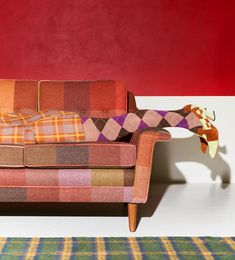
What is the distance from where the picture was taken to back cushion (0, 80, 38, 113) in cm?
332

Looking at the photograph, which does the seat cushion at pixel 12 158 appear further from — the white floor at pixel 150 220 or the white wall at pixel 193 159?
the white wall at pixel 193 159

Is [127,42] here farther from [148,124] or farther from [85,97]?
[148,124]

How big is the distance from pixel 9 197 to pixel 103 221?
0.55 m

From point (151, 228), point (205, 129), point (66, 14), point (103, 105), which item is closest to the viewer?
point (151, 228)

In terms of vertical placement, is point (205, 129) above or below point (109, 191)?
above

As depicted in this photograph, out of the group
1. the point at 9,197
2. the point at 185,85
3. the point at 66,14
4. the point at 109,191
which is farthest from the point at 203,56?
the point at 9,197

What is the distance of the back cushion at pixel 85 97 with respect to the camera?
3.32m

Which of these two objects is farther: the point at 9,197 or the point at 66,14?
the point at 66,14

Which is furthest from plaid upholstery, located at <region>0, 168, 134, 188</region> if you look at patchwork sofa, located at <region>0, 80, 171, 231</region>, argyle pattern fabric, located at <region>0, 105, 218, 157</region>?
argyle pattern fabric, located at <region>0, 105, 218, 157</region>

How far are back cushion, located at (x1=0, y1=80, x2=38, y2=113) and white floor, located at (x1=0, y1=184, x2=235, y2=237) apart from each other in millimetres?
709

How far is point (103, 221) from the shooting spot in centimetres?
275

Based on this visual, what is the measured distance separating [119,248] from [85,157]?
1.92ft

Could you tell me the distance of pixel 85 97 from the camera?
333 cm

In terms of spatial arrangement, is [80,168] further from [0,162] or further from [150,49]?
[150,49]
